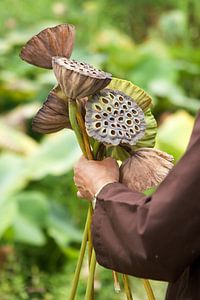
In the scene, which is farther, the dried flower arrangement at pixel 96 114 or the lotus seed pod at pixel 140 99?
the lotus seed pod at pixel 140 99

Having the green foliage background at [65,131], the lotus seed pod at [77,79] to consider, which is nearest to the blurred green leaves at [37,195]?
the green foliage background at [65,131]

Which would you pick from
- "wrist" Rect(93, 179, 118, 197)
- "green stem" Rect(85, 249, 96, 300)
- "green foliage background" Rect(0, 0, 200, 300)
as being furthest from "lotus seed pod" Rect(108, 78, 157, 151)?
"green foliage background" Rect(0, 0, 200, 300)

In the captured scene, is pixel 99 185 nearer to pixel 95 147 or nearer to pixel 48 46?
pixel 95 147

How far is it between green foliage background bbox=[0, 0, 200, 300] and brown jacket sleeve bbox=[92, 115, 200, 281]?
5.51 ft

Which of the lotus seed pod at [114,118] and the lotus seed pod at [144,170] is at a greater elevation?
the lotus seed pod at [114,118]

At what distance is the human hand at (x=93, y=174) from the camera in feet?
6.35

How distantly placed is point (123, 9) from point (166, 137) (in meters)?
5.68

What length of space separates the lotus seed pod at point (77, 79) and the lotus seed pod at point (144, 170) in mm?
166

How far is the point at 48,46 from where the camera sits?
199 cm

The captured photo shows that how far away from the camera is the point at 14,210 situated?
483cm

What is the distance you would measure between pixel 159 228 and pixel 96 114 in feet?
0.97

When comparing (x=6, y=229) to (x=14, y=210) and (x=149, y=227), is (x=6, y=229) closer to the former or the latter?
(x=14, y=210)

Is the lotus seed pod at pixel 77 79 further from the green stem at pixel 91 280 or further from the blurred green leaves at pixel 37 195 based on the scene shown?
the blurred green leaves at pixel 37 195

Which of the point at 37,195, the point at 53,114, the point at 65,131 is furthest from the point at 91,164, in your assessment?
the point at 65,131
